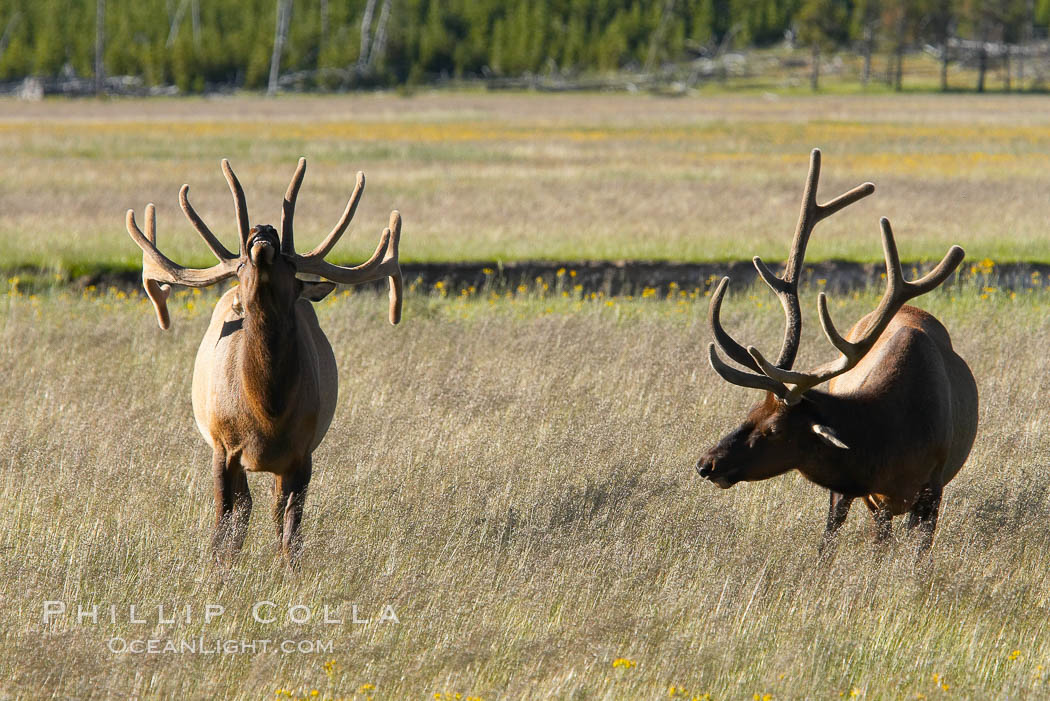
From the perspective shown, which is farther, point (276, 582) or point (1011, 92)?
point (1011, 92)

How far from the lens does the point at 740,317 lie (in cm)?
1277

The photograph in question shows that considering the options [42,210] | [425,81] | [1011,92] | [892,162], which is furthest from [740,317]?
[425,81]

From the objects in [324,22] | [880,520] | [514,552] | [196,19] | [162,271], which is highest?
[324,22]

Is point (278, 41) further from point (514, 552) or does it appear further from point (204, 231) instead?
point (514, 552)

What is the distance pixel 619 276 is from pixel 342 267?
10622 millimetres

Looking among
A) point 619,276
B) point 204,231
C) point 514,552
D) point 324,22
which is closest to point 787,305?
point 514,552

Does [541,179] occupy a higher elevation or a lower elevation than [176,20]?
lower

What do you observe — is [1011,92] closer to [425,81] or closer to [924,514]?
[425,81]

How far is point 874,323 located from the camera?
6051mm

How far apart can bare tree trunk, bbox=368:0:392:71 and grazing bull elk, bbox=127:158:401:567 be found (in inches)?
3897

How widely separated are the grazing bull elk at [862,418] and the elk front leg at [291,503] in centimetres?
182

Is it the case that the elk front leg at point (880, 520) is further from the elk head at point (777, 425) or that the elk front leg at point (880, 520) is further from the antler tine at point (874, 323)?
the antler tine at point (874, 323)

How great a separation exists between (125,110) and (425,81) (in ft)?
140

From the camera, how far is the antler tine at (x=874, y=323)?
219 inches
